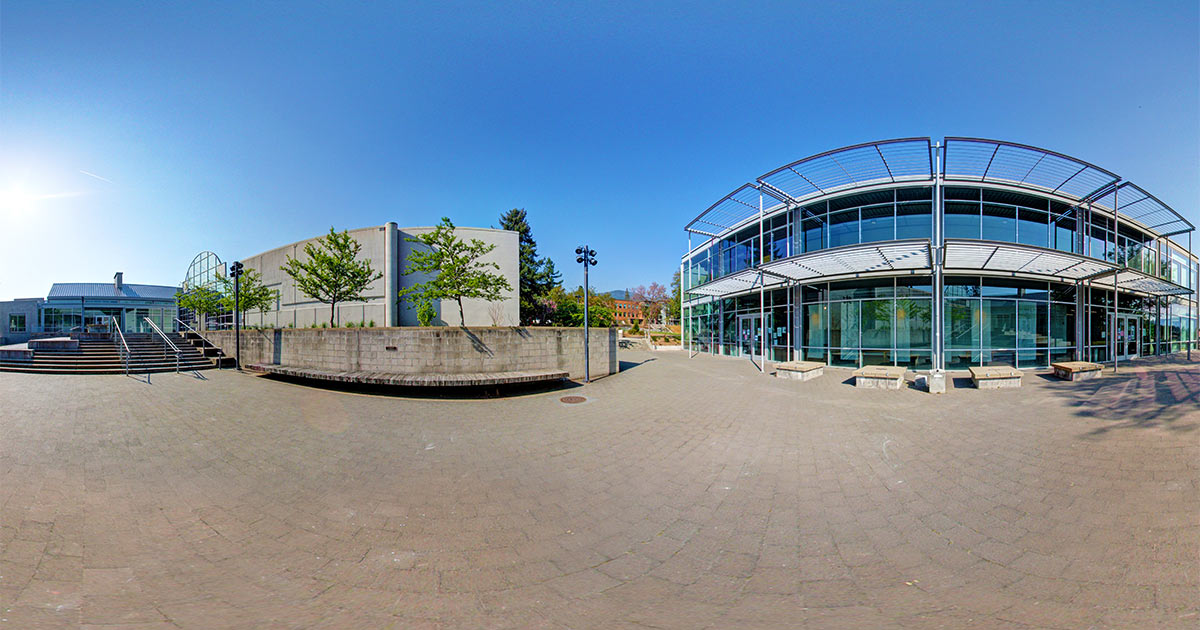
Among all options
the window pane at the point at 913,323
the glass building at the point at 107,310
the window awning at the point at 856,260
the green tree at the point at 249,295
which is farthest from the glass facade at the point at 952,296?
the glass building at the point at 107,310

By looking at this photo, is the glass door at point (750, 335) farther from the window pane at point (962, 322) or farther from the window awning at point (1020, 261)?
the window awning at point (1020, 261)

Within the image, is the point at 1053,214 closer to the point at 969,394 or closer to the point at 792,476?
the point at 969,394

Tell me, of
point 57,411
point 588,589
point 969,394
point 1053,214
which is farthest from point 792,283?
point 57,411

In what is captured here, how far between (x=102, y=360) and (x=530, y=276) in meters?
23.1

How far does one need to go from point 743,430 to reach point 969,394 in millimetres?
7390

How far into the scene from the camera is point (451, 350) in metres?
11.5

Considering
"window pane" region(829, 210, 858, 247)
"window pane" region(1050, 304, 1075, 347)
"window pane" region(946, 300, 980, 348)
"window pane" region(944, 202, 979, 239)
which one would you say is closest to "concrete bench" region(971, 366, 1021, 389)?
"window pane" region(946, 300, 980, 348)

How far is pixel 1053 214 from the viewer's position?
661 inches

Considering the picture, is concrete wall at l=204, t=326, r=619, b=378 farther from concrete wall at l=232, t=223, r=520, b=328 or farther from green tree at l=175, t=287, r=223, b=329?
green tree at l=175, t=287, r=223, b=329

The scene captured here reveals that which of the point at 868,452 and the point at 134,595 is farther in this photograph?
the point at 868,452

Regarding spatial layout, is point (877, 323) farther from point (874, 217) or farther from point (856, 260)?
point (874, 217)

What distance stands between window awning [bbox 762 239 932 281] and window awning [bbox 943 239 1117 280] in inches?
30.5

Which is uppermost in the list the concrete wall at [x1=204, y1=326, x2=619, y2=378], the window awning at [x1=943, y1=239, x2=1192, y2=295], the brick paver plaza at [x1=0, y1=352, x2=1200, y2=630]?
the window awning at [x1=943, y1=239, x2=1192, y2=295]

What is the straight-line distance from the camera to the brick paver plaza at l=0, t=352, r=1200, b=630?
2709mm
